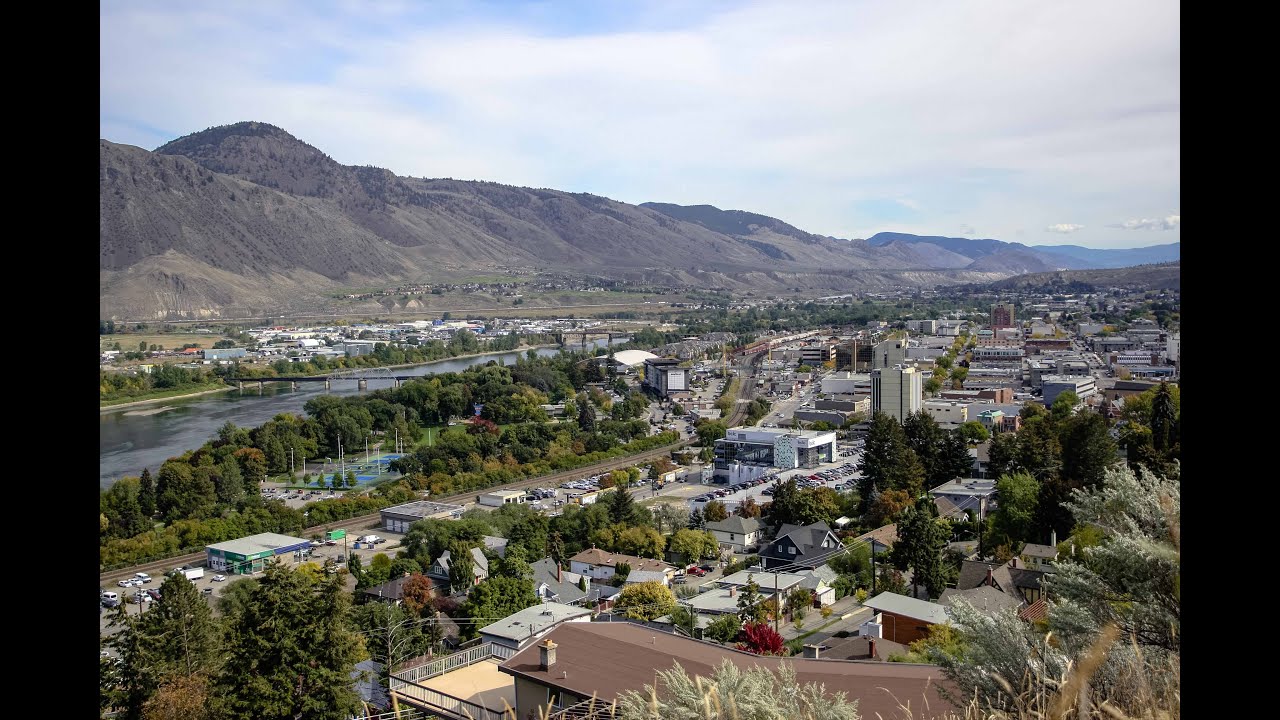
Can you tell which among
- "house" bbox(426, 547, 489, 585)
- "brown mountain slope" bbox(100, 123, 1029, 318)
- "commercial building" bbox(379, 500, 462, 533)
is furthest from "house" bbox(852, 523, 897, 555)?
"brown mountain slope" bbox(100, 123, 1029, 318)

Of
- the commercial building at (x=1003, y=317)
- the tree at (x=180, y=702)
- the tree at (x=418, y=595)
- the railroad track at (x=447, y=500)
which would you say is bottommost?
the railroad track at (x=447, y=500)

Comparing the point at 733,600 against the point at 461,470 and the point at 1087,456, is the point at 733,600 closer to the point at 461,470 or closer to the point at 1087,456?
the point at 1087,456

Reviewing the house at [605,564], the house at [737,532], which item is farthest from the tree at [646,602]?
the house at [737,532]

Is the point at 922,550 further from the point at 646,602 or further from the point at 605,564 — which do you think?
the point at 605,564

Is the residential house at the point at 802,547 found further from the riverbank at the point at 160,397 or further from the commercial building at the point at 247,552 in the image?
the riverbank at the point at 160,397
